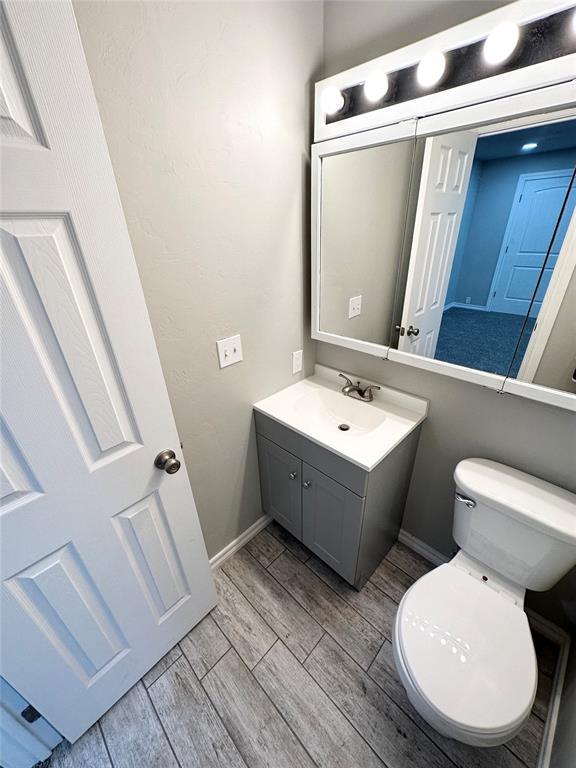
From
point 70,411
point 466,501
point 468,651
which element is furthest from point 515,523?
point 70,411

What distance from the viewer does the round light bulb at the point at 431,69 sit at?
0.92 meters

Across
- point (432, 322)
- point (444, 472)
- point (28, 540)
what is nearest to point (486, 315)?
point (432, 322)

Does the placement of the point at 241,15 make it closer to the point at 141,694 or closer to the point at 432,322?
the point at 432,322

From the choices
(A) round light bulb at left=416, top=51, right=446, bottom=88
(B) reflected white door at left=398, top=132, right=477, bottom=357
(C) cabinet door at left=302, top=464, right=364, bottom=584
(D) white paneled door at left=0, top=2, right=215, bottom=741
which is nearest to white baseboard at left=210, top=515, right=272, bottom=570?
(C) cabinet door at left=302, top=464, right=364, bottom=584

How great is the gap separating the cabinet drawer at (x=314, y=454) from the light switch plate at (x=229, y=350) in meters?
0.31

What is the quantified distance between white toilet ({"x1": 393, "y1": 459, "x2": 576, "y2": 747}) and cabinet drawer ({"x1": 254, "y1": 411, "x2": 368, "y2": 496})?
38 cm

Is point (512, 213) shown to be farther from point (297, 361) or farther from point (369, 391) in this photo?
point (297, 361)

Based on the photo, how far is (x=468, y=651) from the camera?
2.94ft

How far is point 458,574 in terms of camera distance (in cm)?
109

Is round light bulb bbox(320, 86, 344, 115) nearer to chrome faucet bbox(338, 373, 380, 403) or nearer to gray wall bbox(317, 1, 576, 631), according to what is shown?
gray wall bbox(317, 1, 576, 631)

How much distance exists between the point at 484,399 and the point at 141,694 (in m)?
1.70

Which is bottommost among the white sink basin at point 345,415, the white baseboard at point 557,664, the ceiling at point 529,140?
the white baseboard at point 557,664

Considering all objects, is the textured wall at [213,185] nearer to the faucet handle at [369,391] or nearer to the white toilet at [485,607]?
the faucet handle at [369,391]

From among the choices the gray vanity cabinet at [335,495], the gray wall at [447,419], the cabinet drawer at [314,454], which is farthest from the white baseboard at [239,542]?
the gray wall at [447,419]
